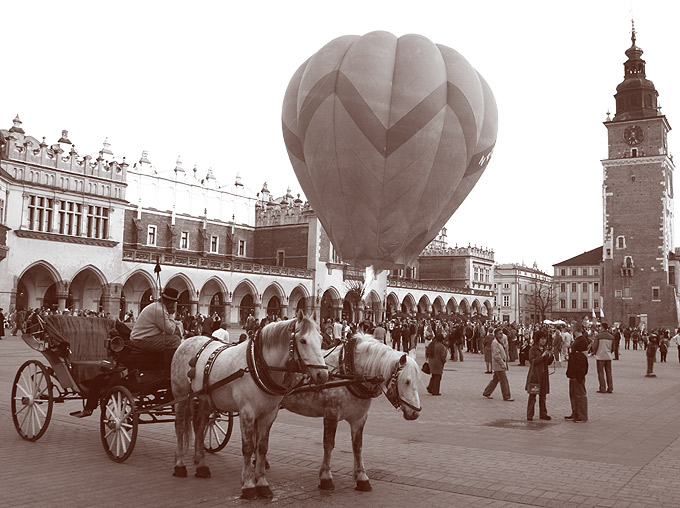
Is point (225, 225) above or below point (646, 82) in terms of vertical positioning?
below

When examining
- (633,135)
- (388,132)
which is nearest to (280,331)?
(388,132)

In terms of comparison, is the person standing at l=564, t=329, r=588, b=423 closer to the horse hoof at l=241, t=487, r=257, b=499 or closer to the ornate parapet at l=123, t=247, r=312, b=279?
the horse hoof at l=241, t=487, r=257, b=499

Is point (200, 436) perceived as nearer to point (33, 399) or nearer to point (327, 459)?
point (327, 459)

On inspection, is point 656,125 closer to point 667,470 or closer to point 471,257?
point 471,257

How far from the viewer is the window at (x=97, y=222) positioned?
4156cm

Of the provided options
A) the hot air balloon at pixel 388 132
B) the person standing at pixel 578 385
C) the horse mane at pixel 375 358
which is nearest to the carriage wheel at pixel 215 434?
the horse mane at pixel 375 358

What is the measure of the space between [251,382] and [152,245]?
45630mm

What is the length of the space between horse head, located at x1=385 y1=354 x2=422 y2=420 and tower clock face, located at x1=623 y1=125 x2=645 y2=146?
69300mm

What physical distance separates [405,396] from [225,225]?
51649 millimetres

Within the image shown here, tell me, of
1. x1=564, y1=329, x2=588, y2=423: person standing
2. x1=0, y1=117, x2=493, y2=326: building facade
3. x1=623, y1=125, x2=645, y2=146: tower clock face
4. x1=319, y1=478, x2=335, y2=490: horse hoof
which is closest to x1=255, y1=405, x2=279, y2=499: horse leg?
x1=319, y1=478, x2=335, y2=490: horse hoof

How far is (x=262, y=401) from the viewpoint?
610 cm

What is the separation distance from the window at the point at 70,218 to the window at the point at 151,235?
856 centimetres

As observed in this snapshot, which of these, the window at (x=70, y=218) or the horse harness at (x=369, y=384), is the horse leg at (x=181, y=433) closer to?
the horse harness at (x=369, y=384)

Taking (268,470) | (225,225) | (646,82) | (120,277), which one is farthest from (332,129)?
(646,82)
